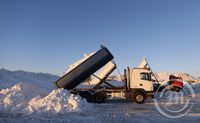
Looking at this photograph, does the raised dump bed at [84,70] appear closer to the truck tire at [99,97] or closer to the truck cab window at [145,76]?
the truck tire at [99,97]

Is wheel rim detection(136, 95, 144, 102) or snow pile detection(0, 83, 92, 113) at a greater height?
wheel rim detection(136, 95, 144, 102)

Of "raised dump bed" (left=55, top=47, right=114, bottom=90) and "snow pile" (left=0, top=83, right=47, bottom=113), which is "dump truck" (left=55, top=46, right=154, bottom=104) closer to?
"raised dump bed" (left=55, top=47, right=114, bottom=90)

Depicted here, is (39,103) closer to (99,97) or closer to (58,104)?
(58,104)

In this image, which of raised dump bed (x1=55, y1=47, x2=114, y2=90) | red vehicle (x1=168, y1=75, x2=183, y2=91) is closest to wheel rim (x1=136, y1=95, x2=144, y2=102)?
raised dump bed (x1=55, y1=47, x2=114, y2=90)

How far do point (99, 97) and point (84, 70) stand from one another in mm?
2885

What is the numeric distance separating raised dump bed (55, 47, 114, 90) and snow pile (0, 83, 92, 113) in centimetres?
372

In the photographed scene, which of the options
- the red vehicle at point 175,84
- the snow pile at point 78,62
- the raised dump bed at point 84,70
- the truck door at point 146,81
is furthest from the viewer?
the red vehicle at point 175,84

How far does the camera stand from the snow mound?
700 inches

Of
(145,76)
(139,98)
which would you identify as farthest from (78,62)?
(139,98)

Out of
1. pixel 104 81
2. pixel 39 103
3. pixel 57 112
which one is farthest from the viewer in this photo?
pixel 104 81

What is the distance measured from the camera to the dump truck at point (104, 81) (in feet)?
80.0

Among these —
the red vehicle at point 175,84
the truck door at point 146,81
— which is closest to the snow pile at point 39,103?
the truck door at point 146,81

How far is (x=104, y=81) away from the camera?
26734 millimetres

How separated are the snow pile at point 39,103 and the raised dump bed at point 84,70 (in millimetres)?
3723
